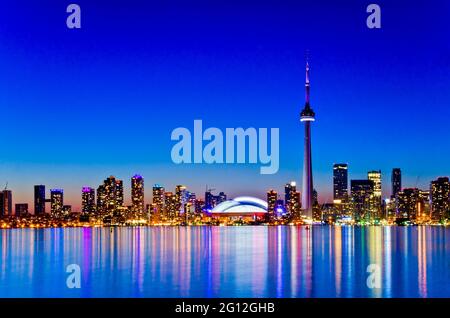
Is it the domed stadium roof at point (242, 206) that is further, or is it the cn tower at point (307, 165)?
the domed stadium roof at point (242, 206)

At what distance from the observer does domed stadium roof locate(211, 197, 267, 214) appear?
118 meters

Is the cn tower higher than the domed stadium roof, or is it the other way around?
the cn tower

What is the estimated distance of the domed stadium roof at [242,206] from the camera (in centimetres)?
11806

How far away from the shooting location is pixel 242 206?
393ft

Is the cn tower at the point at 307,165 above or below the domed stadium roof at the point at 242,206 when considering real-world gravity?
above

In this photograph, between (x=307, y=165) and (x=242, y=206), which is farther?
(x=242, y=206)

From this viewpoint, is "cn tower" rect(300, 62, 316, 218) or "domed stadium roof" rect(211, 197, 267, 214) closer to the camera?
"cn tower" rect(300, 62, 316, 218)

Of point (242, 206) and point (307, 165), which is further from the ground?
point (307, 165)
